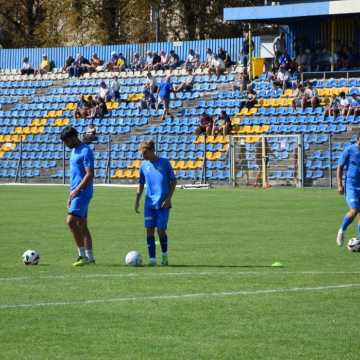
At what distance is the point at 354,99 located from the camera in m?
43.9

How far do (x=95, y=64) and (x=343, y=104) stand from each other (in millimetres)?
17893

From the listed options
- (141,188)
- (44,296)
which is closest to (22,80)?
(141,188)

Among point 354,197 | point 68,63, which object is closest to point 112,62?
point 68,63

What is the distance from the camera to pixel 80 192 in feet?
56.7

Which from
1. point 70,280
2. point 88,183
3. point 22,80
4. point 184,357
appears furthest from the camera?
point 22,80

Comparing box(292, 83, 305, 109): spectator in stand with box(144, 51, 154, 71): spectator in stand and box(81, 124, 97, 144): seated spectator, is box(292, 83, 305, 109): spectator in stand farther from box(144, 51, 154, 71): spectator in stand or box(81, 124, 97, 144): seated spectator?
box(144, 51, 154, 71): spectator in stand

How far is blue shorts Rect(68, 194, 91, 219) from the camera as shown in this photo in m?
17.3

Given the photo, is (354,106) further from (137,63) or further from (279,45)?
(137,63)

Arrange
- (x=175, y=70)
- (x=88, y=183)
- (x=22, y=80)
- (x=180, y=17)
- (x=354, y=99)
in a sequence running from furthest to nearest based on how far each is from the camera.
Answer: (x=180, y=17) < (x=22, y=80) < (x=175, y=70) < (x=354, y=99) < (x=88, y=183)

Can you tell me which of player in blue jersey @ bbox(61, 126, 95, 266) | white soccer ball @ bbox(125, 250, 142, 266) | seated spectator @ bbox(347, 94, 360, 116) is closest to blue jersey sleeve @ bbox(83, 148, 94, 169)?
player in blue jersey @ bbox(61, 126, 95, 266)

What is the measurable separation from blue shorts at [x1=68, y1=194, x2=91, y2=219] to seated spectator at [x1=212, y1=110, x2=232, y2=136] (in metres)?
29.6

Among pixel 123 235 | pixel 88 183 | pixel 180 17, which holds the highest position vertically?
pixel 180 17

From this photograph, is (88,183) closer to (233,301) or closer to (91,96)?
(233,301)

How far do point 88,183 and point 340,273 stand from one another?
3854 mm
